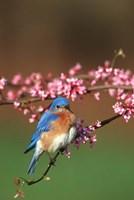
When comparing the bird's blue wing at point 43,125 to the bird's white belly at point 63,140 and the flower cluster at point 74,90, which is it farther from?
the flower cluster at point 74,90

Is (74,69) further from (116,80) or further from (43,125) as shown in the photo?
(43,125)

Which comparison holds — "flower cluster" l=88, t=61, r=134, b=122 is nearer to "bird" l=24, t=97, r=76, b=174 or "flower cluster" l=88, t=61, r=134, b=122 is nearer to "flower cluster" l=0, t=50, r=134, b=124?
"flower cluster" l=0, t=50, r=134, b=124

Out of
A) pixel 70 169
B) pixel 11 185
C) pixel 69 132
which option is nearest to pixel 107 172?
pixel 70 169

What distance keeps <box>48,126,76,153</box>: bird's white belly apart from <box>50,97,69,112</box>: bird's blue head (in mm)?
290

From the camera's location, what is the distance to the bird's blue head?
6.13m

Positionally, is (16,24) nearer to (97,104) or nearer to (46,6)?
(46,6)

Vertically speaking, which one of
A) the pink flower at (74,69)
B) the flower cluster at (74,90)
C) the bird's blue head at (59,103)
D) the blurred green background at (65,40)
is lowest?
the bird's blue head at (59,103)

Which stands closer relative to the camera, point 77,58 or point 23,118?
point 23,118

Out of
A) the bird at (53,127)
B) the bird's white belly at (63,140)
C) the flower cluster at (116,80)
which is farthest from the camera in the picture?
the flower cluster at (116,80)

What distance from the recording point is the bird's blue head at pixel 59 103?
20.1 ft

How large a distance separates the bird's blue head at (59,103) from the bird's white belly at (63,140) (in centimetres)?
29

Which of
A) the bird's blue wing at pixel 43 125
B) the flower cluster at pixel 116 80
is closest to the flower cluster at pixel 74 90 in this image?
the flower cluster at pixel 116 80

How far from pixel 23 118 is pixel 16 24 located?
563 centimetres

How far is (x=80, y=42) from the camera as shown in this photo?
2158 centimetres
